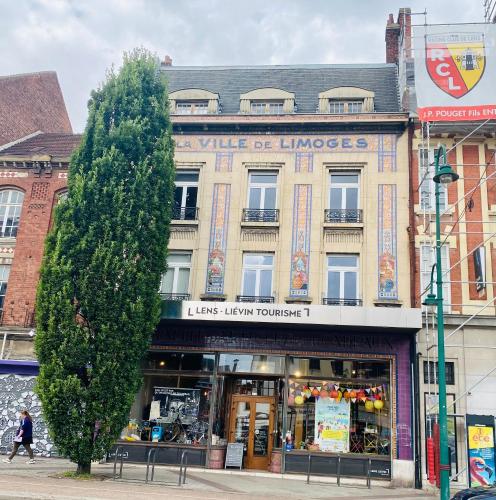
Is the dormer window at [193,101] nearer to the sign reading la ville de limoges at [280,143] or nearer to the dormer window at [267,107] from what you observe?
the dormer window at [267,107]

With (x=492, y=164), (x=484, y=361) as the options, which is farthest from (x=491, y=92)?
(x=484, y=361)

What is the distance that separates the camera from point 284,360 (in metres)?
16.1

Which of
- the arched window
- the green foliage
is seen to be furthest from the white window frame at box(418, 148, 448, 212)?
the arched window

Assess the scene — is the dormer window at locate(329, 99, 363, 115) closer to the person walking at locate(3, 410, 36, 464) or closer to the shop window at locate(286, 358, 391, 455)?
the shop window at locate(286, 358, 391, 455)

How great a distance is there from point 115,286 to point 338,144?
29.7ft

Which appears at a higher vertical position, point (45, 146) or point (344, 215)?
point (45, 146)

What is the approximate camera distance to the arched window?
1989 centimetres

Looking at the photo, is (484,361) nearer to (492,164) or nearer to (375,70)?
(492,164)

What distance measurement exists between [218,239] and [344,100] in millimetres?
6854

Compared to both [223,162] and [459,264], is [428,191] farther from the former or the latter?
[223,162]

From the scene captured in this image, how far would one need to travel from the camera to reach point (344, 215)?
17.1 metres

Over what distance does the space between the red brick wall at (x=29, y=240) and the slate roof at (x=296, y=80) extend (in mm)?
6110

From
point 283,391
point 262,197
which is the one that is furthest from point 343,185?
point 283,391

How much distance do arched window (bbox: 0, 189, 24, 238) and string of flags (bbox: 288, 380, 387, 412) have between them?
11739mm
